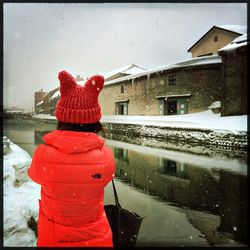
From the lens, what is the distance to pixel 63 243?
1.17 m

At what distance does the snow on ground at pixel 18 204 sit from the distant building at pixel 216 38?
80.7 ft

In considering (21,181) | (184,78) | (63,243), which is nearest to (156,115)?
(184,78)

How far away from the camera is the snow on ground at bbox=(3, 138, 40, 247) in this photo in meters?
2.44

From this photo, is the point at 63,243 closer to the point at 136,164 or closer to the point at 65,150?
the point at 65,150

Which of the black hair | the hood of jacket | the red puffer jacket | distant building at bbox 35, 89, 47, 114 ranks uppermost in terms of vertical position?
distant building at bbox 35, 89, 47, 114

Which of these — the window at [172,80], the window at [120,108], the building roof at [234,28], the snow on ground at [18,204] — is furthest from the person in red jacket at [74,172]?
the window at [120,108]

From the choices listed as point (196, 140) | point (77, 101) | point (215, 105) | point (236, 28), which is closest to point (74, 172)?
point (77, 101)

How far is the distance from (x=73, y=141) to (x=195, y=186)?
14.5 feet

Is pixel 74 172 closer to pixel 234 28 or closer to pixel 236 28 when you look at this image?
pixel 234 28

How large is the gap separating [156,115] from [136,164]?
55.3 ft

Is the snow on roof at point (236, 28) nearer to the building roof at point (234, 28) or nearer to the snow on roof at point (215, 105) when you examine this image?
the building roof at point (234, 28)

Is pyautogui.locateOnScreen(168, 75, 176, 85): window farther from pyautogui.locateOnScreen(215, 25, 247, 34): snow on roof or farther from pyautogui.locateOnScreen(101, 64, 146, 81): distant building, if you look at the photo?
pyautogui.locateOnScreen(101, 64, 146, 81): distant building

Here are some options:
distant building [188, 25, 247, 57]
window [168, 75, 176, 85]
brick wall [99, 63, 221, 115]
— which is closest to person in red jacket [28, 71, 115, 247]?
brick wall [99, 63, 221, 115]

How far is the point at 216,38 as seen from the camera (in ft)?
82.0
